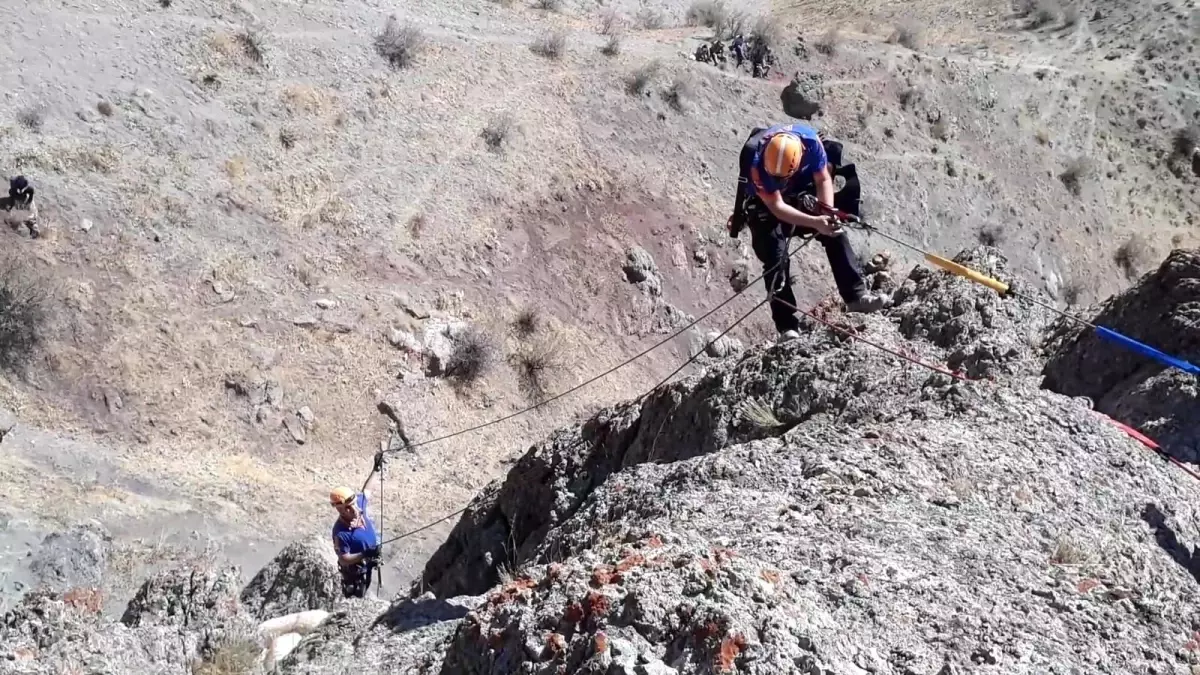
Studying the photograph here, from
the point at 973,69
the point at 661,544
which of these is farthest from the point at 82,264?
the point at 973,69

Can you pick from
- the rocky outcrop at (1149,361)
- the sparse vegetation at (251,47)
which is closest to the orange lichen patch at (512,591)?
the rocky outcrop at (1149,361)

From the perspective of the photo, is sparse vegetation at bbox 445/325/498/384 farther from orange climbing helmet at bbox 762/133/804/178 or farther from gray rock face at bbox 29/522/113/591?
orange climbing helmet at bbox 762/133/804/178

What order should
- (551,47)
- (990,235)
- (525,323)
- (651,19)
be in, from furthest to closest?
(651,19)
(990,235)
(551,47)
(525,323)

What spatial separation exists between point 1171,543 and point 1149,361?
2.20 m

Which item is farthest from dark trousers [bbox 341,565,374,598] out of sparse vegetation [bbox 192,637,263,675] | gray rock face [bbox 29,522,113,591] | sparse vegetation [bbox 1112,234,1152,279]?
sparse vegetation [bbox 1112,234,1152,279]

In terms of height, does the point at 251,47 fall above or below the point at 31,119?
below

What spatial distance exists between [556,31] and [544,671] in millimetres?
22962

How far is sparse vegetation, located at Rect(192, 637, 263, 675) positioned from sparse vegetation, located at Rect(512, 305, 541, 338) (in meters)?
13.1

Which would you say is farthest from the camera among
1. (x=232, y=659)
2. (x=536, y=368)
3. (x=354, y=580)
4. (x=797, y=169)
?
(x=536, y=368)

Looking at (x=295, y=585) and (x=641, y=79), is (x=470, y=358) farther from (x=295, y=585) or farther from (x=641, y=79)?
(x=641, y=79)

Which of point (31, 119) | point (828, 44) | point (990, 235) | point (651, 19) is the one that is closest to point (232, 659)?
point (31, 119)

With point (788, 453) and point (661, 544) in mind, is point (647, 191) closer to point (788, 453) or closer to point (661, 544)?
point (788, 453)

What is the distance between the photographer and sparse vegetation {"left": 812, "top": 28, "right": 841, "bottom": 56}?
2836 cm

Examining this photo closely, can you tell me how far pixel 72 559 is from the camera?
35.7ft
